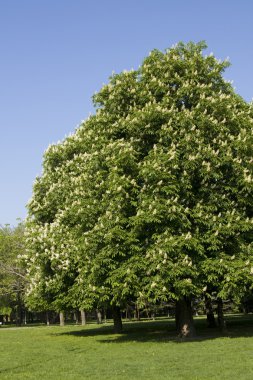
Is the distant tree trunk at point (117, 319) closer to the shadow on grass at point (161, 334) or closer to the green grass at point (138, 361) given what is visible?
the shadow on grass at point (161, 334)

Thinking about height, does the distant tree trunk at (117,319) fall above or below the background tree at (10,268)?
below

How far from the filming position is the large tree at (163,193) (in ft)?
79.8

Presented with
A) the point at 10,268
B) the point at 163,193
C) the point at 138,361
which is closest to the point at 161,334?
the point at 163,193

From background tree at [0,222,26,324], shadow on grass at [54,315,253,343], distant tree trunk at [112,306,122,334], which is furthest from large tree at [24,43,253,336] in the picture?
background tree at [0,222,26,324]

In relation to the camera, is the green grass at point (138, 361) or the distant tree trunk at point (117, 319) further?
the distant tree trunk at point (117, 319)

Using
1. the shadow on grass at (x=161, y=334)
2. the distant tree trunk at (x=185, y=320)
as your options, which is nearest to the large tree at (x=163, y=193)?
the distant tree trunk at (x=185, y=320)

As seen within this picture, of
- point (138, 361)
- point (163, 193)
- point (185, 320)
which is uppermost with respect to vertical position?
point (163, 193)

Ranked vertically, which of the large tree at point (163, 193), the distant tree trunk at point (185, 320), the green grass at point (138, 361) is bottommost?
the green grass at point (138, 361)

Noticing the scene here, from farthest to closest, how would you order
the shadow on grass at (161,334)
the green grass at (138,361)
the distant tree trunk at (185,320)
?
the shadow on grass at (161,334) → the distant tree trunk at (185,320) → the green grass at (138,361)

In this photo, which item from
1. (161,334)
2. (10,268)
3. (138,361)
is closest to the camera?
(138,361)

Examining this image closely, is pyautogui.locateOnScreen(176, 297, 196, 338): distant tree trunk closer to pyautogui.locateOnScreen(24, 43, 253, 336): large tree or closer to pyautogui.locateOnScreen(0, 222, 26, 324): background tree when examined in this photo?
pyautogui.locateOnScreen(24, 43, 253, 336): large tree

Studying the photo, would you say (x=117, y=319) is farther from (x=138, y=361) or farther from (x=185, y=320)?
(x=138, y=361)

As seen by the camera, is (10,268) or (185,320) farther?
(10,268)

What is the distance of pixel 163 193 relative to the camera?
25.1 meters
